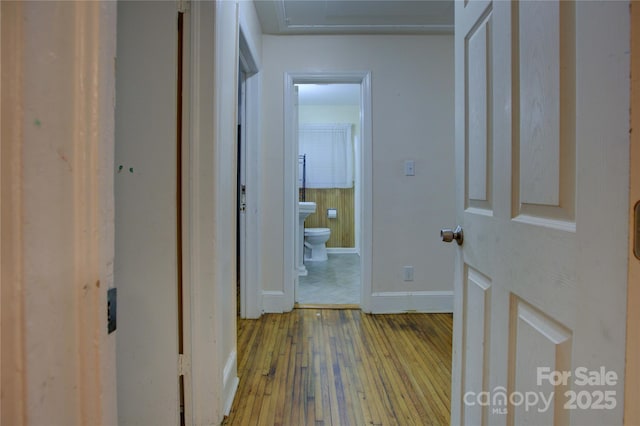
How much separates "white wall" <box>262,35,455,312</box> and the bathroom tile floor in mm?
463

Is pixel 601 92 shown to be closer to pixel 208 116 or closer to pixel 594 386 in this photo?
pixel 594 386

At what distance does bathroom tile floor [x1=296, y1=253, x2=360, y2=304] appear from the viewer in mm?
2957

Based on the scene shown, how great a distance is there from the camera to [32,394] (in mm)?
346

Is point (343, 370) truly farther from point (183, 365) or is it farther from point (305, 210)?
point (305, 210)

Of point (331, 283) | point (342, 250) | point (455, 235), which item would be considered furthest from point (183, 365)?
point (342, 250)

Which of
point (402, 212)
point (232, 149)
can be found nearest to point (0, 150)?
point (232, 149)

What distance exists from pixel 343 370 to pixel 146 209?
1.32m

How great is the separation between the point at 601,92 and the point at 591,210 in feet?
0.58

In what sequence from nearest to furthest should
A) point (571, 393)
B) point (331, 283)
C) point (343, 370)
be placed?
point (571, 393), point (343, 370), point (331, 283)

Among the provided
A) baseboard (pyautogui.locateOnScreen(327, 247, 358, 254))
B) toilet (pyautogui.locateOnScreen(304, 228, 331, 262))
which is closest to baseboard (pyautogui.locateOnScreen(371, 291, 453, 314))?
toilet (pyautogui.locateOnScreen(304, 228, 331, 262))

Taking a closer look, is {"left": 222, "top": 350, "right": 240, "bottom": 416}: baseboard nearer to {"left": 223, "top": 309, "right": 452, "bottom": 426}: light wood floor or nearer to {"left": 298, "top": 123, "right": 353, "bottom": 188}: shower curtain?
{"left": 223, "top": 309, "right": 452, "bottom": 426}: light wood floor

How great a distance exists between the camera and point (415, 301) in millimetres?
2631

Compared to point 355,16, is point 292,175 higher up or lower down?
lower down

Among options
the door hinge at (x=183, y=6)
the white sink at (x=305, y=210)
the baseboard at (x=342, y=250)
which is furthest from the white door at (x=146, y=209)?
the baseboard at (x=342, y=250)
